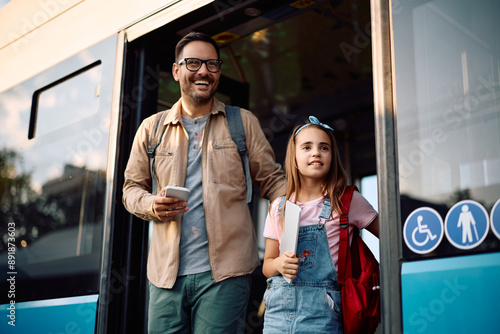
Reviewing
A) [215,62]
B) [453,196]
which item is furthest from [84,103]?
[453,196]

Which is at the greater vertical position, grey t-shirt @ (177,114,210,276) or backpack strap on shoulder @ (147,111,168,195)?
backpack strap on shoulder @ (147,111,168,195)

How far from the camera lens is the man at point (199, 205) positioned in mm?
2207

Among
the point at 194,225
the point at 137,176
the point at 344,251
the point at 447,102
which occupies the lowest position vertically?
the point at 344,251

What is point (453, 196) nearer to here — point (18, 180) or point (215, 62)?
point (215, 62)

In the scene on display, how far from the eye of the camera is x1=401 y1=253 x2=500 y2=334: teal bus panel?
1.52 m

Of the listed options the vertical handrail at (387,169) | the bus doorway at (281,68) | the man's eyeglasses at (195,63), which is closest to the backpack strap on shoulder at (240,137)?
the man's eyeglasses at (195,63)

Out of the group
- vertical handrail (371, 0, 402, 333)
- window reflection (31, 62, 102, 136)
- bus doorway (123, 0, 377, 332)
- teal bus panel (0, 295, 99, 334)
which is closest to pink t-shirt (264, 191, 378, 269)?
vertical handrail (371, 0, 402, 333)

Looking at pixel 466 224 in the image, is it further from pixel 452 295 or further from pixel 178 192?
pixel 178 192

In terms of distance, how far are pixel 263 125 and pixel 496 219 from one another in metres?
4.34

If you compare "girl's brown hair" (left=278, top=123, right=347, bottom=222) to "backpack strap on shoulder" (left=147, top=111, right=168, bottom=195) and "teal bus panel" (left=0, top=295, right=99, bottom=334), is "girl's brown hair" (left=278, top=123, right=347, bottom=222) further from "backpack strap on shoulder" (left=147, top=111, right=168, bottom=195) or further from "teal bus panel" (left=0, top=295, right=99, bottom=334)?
"teal bus panel" (left=0, top=295, right=99, bottom=334)

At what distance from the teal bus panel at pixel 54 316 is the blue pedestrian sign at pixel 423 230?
1.71m

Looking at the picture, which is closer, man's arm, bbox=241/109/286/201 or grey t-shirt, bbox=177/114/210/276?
grey t-shirt, bbox=177/114/210/276

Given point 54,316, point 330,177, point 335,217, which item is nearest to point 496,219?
point 335,217

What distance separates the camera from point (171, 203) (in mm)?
2137
